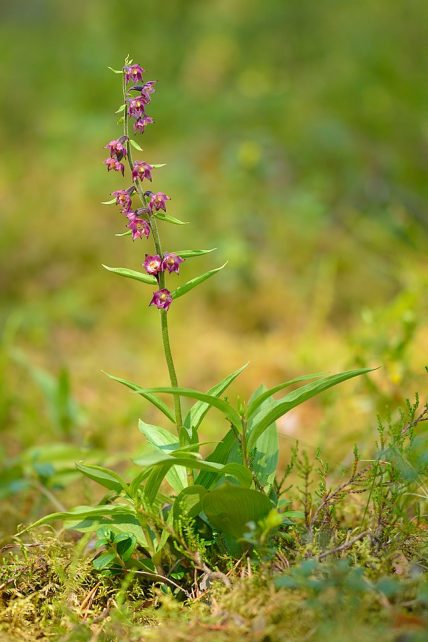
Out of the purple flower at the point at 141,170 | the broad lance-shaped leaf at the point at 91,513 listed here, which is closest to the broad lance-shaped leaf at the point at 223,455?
the broad lance-shaped leaf at the point at 91,513

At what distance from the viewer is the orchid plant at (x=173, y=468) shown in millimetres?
1739

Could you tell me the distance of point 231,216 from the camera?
5.30 m

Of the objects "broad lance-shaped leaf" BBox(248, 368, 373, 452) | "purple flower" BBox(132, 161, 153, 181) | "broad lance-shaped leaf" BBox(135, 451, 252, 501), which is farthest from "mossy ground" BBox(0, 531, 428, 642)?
"purple flower" BBox(132, 161, 153, 181)

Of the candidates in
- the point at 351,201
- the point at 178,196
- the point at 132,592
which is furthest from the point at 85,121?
the point at 132,592

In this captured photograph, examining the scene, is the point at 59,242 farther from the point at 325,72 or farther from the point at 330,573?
the point at 330,573

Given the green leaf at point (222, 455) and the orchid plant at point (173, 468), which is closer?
the orchid plant at point (173, 468)

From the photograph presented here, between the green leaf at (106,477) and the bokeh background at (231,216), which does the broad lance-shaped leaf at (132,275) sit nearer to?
the green leaf at (106,477)

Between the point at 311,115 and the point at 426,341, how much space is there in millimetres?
2858

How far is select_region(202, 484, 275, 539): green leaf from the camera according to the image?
1726 mm

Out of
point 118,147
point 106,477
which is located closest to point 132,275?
point 118,147

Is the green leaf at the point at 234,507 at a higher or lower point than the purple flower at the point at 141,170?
lower

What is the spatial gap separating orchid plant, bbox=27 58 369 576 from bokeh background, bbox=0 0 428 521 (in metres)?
0.95

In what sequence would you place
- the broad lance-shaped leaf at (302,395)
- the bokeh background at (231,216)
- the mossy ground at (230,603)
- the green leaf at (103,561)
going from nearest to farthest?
1. the mossy ground at (230,603)
2. the broad lance-shaped leaf at (302,395)
3. the green leaf at (103,561)
4. the bokeh background at (231,216)

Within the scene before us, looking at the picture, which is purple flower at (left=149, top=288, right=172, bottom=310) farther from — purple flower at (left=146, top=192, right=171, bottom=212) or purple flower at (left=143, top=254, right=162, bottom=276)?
purple flower at (left=146, top=192, right=171, bottom=212)
